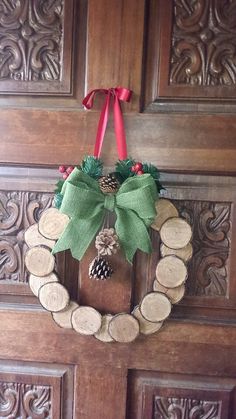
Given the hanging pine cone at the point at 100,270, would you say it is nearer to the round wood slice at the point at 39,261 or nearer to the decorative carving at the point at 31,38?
the round wood slice at the point at 39,261

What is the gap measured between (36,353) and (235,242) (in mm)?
395

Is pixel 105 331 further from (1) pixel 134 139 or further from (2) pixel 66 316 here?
(1) pixel 134 139

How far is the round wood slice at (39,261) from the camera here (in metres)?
0.76

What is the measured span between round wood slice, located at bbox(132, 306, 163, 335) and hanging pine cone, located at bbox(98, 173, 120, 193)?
21 cm

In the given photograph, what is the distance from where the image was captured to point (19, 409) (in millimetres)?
838

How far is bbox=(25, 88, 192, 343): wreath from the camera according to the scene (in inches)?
27.2

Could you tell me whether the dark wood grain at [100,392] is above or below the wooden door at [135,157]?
below

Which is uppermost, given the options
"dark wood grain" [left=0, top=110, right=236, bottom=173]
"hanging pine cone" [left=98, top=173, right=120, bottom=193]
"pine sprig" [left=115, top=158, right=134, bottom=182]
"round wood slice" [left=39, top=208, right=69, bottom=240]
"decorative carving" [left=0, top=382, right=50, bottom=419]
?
"dark wood grain" [left=0, top=110, right=236, bottom=173]

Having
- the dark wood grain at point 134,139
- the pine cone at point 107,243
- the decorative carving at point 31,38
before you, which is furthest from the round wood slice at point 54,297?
the decorative carving at point 31,38

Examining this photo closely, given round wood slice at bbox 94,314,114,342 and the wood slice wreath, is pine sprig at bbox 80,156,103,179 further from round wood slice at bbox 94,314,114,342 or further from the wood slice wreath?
round wood slice at bbox 94,314,114,342

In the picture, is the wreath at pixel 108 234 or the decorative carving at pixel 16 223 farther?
the decorative carving at pixel 16 223

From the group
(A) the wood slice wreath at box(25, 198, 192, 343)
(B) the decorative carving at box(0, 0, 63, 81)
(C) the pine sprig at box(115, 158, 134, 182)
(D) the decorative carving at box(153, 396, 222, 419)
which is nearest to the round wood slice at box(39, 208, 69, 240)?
(A) the wood slice wreath at box(25, 198, 192, 343)

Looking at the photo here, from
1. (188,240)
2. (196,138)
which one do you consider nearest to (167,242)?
(188,240)

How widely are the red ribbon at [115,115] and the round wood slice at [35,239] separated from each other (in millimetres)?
157
